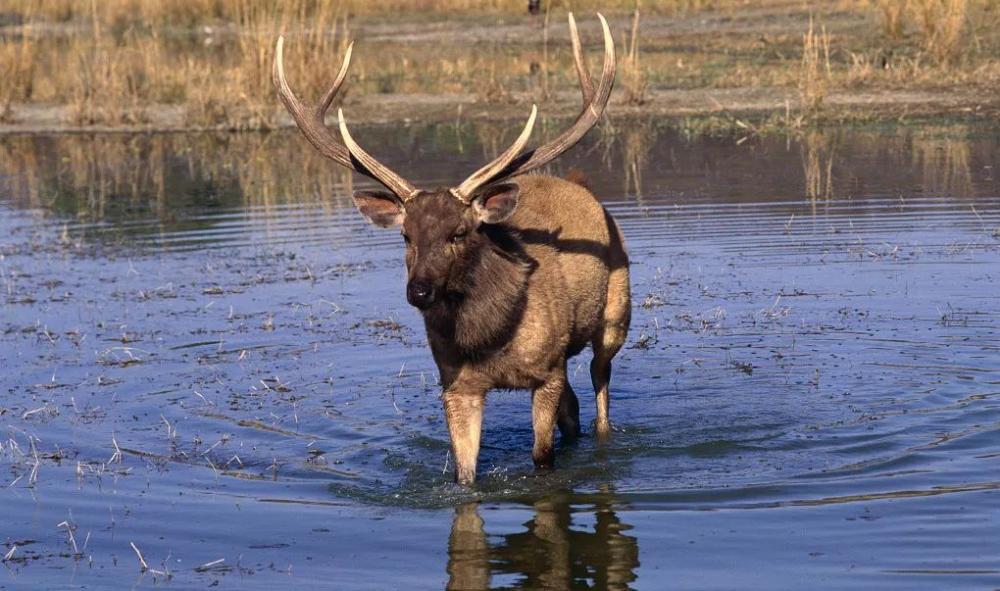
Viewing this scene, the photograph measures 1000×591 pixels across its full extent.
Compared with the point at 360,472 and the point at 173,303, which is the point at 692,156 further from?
the point at 360,472

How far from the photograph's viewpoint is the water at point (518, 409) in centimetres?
696

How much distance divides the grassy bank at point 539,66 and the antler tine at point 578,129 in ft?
45.2

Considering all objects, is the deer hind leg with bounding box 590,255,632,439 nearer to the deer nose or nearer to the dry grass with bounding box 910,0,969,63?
the deer nose

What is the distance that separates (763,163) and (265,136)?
9852mm

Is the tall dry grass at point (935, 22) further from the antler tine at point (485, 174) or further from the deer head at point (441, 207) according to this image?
the antler tine at point (485, 174)

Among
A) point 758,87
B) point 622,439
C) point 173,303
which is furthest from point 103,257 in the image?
point 758,87

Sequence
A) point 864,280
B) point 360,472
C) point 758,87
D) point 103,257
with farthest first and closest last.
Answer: point 758,87, point 103,257, point 864,280, point 360,472

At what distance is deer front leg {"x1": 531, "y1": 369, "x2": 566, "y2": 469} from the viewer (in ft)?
26.6

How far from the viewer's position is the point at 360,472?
852 centimetres

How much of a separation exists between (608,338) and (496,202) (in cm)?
205

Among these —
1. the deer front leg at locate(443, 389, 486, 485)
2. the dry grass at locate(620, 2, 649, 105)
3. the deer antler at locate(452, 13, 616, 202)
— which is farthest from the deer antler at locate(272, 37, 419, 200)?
the dry grass at locate(620, 2, 649, 105)

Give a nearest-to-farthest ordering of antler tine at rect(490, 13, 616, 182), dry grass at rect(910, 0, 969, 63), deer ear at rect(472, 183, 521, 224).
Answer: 1. deer ear at rect(472, 183, 521, 224)
2. antler tine at rect(490, 13, 616, 182)
3. dry grass at rect(910, 0, 969, 63)

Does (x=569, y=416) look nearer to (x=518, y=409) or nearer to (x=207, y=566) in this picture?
(x=518, y=409)

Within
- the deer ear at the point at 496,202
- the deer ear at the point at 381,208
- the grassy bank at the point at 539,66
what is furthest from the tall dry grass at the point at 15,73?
the deer ear at the point at 496,202
